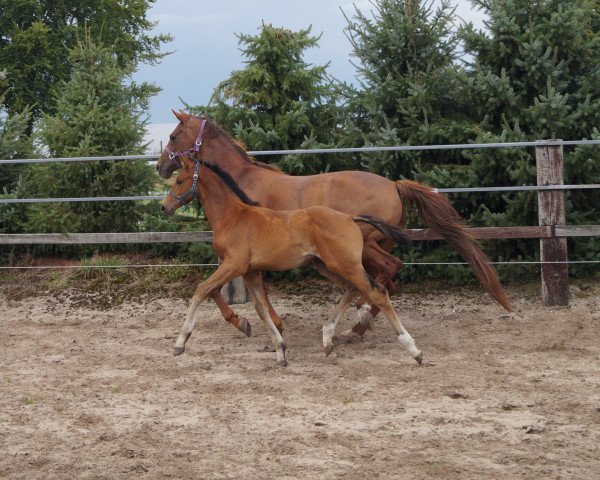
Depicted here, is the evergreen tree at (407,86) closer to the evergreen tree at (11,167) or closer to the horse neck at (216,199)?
the horse neck at (216,199)

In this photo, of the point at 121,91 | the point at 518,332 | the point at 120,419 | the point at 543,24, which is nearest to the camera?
the point at 120,419

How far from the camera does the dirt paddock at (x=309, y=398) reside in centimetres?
410

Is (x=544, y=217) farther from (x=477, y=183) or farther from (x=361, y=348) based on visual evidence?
(x=361, y=348)

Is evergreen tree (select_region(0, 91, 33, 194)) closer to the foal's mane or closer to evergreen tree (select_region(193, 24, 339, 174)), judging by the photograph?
evergreen tree (select_region(193, 24, 339, 174))

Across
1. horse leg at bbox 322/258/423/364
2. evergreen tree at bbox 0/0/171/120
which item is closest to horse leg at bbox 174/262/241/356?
horse leg at bbox 322/258/423/364

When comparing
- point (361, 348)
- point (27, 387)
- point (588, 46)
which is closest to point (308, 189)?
point (361, 348)

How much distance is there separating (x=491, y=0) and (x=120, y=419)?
621 centimetres

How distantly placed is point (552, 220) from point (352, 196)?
2.17 metres

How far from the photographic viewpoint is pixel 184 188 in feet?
22.5

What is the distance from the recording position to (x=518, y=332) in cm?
718

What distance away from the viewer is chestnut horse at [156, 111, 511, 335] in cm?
692

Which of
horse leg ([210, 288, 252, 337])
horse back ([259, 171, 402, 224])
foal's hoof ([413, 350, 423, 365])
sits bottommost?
foal's hoof ([413, 350, 423, 365])

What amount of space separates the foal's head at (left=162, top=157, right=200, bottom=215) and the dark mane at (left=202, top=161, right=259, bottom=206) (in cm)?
15

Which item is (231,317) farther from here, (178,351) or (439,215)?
(439,215)
